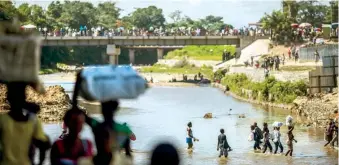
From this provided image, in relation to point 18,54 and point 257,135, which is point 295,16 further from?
point 18,54

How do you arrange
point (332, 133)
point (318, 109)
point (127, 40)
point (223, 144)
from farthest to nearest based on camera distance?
point (127, 40), point (318, 109), point (332, 133), point (223, 144)

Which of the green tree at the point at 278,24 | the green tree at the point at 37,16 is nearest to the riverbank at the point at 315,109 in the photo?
the green tree at the point at 278,24

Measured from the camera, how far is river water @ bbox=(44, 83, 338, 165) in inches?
923

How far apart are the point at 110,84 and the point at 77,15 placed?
12323 centimetres

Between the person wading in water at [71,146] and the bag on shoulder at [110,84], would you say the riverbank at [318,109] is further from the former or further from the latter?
the person wading in water at [71,146]

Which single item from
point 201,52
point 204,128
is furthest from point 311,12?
point 204,128

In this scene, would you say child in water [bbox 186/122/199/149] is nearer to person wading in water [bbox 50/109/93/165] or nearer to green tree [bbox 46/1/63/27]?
person wading in water [bbox 50/109/93/165]

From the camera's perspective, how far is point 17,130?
5.74 meters

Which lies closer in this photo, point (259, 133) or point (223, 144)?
point (223, 144)

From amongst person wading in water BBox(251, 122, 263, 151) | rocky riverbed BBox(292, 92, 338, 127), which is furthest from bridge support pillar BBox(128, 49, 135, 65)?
person wading in water BBox(251, 122, 263, 151)

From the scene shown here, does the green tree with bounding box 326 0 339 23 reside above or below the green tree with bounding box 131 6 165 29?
below

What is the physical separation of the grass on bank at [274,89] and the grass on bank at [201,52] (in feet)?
176

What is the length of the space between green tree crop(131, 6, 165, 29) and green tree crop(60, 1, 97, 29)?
2136 centimetres

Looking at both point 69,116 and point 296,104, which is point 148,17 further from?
point 69,116
